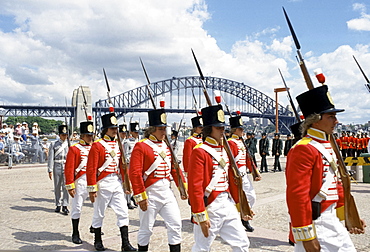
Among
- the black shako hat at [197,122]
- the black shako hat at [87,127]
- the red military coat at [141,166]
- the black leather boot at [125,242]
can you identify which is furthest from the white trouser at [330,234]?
the black shako hat at [197,122]

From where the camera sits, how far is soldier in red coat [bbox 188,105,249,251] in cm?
367

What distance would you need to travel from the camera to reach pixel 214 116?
160 inches

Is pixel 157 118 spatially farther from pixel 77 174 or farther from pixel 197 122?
pixel 197 122

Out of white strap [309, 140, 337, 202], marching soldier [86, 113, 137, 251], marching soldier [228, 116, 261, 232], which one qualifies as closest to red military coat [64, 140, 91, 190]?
marching soldier [86, 113, 137, 251]

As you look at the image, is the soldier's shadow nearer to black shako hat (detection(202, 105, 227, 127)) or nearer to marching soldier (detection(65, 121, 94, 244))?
marching soldier (detection(65, 121, 94, 244))

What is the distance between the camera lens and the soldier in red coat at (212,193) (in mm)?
3672

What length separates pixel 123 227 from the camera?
17.9 ft

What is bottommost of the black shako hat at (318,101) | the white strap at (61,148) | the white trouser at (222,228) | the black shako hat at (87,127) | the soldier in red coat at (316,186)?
the white trouser at (222,228)

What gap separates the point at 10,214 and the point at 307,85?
740 cm

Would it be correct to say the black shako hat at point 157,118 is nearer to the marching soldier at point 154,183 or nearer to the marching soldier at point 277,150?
the marching soldier at point 154,183

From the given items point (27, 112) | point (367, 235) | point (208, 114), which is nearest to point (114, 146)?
point (208, 114)

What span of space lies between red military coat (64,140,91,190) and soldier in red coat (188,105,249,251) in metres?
3.31

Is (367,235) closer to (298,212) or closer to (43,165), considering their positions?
(298,212)

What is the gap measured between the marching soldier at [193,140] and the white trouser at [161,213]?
2.89m
